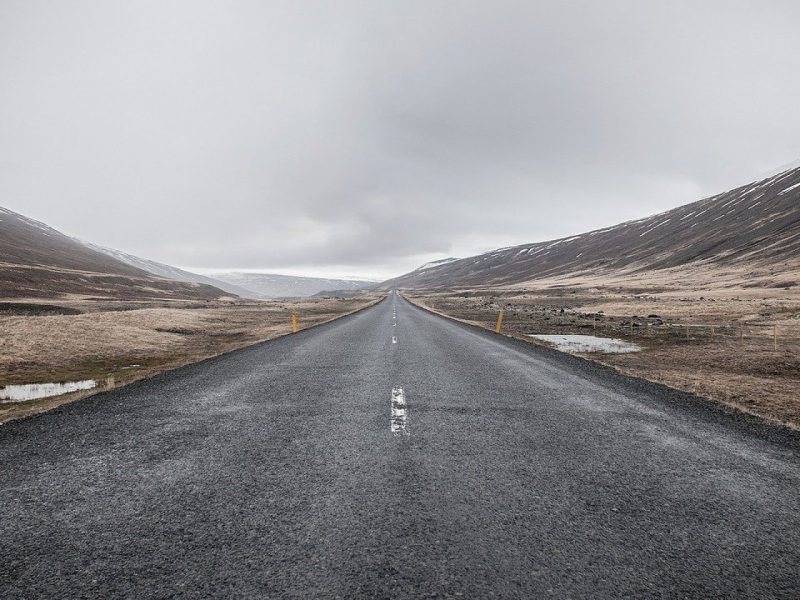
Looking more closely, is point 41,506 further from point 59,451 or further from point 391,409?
point 391,409

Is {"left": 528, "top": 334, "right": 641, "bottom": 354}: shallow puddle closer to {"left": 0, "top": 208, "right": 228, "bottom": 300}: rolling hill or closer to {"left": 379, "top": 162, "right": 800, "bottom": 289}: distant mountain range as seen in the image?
{"left": 379, "top": 162, "right": 800, "bottom": 289}: distant mountain range

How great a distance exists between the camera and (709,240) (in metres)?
130

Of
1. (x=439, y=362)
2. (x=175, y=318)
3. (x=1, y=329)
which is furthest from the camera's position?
(x=175, y=318)

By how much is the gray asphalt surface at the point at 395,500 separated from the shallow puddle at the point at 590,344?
10.5 m

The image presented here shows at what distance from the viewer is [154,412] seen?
24.5 ft

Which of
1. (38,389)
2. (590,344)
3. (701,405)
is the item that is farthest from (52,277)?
(701,405)

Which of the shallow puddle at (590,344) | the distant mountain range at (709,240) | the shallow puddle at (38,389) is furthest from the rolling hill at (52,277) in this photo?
the distant mountain range at (709,240)

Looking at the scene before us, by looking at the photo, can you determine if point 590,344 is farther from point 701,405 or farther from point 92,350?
point 92,350

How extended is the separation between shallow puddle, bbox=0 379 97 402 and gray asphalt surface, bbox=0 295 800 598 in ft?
10.2

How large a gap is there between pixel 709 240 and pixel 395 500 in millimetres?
159680

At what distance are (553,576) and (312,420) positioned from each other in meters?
4.63

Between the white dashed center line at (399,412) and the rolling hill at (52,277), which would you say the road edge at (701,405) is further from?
the rolling hill at (52,277)

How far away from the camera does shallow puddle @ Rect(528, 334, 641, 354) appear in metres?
18.4

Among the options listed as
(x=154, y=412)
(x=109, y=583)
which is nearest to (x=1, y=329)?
(x=154, y=412)
